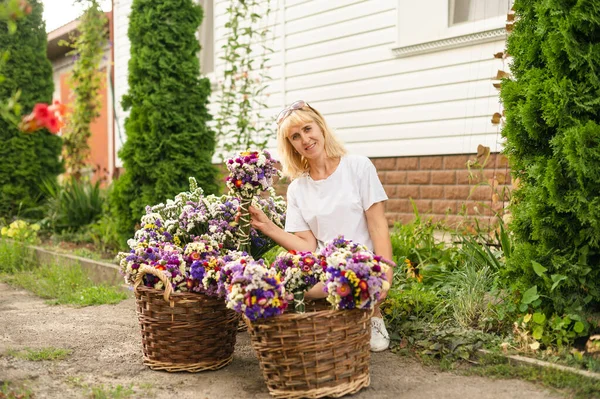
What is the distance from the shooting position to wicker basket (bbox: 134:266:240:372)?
3338mm

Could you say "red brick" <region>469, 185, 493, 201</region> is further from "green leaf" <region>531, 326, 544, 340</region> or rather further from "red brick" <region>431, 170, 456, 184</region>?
"green leaf" <region>531, 326, 544, 340</region>

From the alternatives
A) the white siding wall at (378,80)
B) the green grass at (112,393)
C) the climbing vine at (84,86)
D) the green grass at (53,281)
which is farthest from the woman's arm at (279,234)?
the climbing vine at (84,86)

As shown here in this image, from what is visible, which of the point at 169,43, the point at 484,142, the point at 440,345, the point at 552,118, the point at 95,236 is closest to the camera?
the point at 552,118

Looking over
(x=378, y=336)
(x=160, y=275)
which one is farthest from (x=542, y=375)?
(x=160, y=275)

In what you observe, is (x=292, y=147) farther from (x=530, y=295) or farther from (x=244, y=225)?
(x=530, y=295)

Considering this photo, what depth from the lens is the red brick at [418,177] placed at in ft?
21.7

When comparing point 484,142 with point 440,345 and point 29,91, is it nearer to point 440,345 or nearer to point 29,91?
point 440,345

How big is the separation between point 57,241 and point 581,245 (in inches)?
260

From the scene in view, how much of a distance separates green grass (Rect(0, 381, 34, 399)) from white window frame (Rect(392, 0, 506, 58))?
4747mm

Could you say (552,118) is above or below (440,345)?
above

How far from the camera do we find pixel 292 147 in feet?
12.7

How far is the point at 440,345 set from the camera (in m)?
3.55

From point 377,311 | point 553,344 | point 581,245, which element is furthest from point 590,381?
point 377,311

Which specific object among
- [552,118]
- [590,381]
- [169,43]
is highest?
[169,43]
